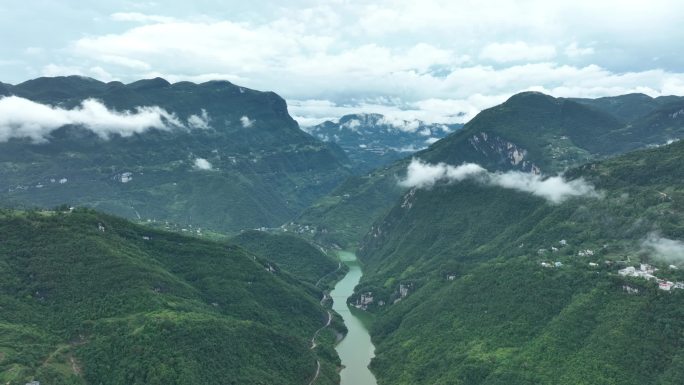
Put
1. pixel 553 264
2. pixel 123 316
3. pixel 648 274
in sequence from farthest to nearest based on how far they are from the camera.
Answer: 1. pixel 553 264
2. pixel 648 274
3. pixel 123 316

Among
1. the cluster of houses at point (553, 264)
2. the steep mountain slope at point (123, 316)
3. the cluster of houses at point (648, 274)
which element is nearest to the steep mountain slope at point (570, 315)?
the cluster of houses at point (553, 264)

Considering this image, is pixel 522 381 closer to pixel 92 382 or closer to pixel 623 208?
pixel 623 208

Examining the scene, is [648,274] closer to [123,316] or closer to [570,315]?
[570,315]

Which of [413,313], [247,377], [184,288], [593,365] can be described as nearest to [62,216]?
[184,288]

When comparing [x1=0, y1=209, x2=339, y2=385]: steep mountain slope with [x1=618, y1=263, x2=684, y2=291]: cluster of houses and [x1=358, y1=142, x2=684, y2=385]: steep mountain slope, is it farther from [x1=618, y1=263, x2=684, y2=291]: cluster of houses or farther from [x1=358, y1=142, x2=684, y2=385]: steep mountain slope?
[x1=618, y1=263, x2=684, y2=291]: cluster of houses

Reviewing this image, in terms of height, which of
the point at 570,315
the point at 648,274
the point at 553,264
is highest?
the point at 648,274

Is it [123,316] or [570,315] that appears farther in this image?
[570,315]

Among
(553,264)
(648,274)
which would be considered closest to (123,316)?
(553,264)
